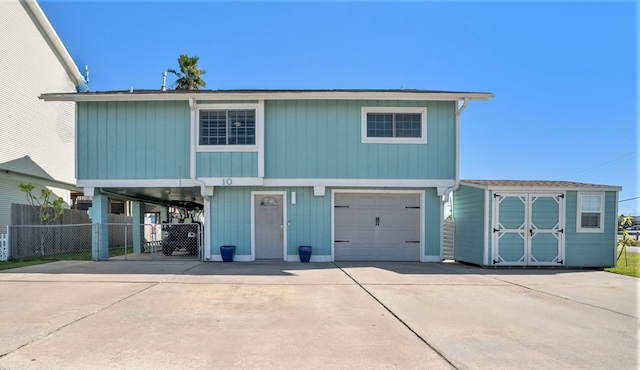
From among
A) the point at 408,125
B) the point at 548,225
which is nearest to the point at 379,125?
the point at 408,125

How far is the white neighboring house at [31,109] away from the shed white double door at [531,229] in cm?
1767

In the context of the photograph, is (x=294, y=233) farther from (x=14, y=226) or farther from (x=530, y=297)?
(x=14, y=226)

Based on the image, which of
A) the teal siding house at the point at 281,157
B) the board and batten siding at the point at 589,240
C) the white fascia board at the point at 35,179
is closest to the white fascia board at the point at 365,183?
the teal siding house at the point at 281,157

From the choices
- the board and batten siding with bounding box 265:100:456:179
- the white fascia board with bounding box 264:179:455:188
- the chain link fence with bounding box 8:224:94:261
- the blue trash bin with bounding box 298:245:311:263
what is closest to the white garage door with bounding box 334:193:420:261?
the white fascia board with bounding box 264:179:455:188

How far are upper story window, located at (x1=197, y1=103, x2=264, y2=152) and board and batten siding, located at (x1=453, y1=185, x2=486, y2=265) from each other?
22.1 feet

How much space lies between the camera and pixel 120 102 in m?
11.6

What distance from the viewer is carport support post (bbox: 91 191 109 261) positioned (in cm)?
1180

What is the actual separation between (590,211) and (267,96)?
33.0 ft

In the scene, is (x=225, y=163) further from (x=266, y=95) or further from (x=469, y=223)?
(x=469, y=223)

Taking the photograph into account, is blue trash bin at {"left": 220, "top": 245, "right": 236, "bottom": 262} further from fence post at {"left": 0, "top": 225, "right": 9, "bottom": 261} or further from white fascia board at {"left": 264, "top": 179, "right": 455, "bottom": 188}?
fence post at {"left": 0, "top": 225, "right": 9, "bottom": 261}

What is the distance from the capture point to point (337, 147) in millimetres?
11727

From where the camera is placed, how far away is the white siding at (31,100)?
14.6 metres

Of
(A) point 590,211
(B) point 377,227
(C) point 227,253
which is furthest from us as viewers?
(B) point 377,227

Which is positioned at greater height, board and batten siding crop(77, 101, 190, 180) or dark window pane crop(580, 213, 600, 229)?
board and batten siding crop(77, 101, 190, 180)
